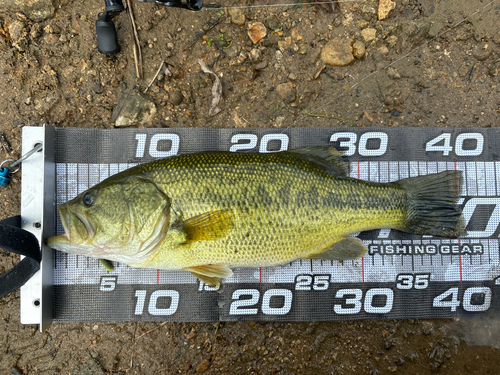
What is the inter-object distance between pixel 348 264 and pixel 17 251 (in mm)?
3075

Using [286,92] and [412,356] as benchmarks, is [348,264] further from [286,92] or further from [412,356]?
[286,92]

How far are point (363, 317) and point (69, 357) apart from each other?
9.73 ft

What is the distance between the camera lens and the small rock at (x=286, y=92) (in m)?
3.12

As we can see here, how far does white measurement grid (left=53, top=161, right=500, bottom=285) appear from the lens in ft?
10.0

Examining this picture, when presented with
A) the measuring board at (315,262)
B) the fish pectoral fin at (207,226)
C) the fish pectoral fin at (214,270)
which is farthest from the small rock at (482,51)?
the fish pectoral fin at (214,270)

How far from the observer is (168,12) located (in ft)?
10.2

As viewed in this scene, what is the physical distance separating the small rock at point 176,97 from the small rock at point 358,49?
186 cm

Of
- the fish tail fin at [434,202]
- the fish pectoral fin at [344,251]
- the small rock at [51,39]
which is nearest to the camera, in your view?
the fish pectoral fin at [344,251]

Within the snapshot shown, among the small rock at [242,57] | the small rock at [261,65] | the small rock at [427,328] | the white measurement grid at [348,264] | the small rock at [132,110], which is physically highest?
the small rock at [242,57]

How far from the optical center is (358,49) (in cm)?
313

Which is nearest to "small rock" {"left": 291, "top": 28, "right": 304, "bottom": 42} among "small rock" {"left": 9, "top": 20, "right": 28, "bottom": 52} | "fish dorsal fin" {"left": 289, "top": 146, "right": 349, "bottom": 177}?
"fish dorsal fin" {"left": 289, "top": 146, "right": 349, "bottom": 177}

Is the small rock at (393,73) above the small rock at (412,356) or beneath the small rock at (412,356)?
above

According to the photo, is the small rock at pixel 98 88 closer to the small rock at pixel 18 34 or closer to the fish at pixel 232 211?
the small rock at pixel 18 34

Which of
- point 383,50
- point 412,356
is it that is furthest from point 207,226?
point 383,50
